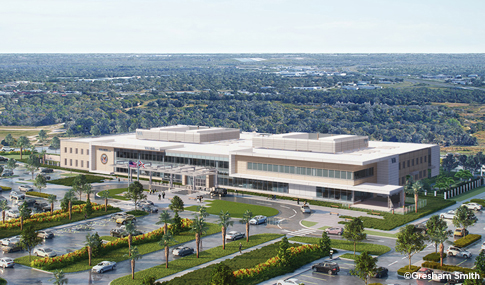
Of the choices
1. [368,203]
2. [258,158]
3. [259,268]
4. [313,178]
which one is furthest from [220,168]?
[259,268]

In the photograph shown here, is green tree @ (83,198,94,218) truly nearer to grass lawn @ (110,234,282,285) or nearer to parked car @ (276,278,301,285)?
grass lawn @ (110,234,282,285)

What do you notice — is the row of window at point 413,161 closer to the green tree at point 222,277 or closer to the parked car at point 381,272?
the parked car at point 381,272

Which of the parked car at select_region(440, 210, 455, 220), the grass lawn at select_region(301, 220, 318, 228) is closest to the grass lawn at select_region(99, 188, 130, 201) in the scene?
the grass lawn at select_region(301, 220, 318, 228)

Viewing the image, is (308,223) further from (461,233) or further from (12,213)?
(12,213)

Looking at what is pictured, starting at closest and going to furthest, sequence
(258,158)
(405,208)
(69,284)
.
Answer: (69,284) < (405,208) < (258,158)

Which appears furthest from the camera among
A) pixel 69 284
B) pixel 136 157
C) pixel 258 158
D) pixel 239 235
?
pixel 136 157

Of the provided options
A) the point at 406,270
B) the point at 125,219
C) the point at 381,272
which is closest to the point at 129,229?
the point at 125,219

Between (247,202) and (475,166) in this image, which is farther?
(475,166)

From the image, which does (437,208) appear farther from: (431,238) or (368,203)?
(431,238)

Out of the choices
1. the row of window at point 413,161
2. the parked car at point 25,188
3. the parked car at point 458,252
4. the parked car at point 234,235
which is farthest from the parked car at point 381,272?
the parked car at point 25,188
